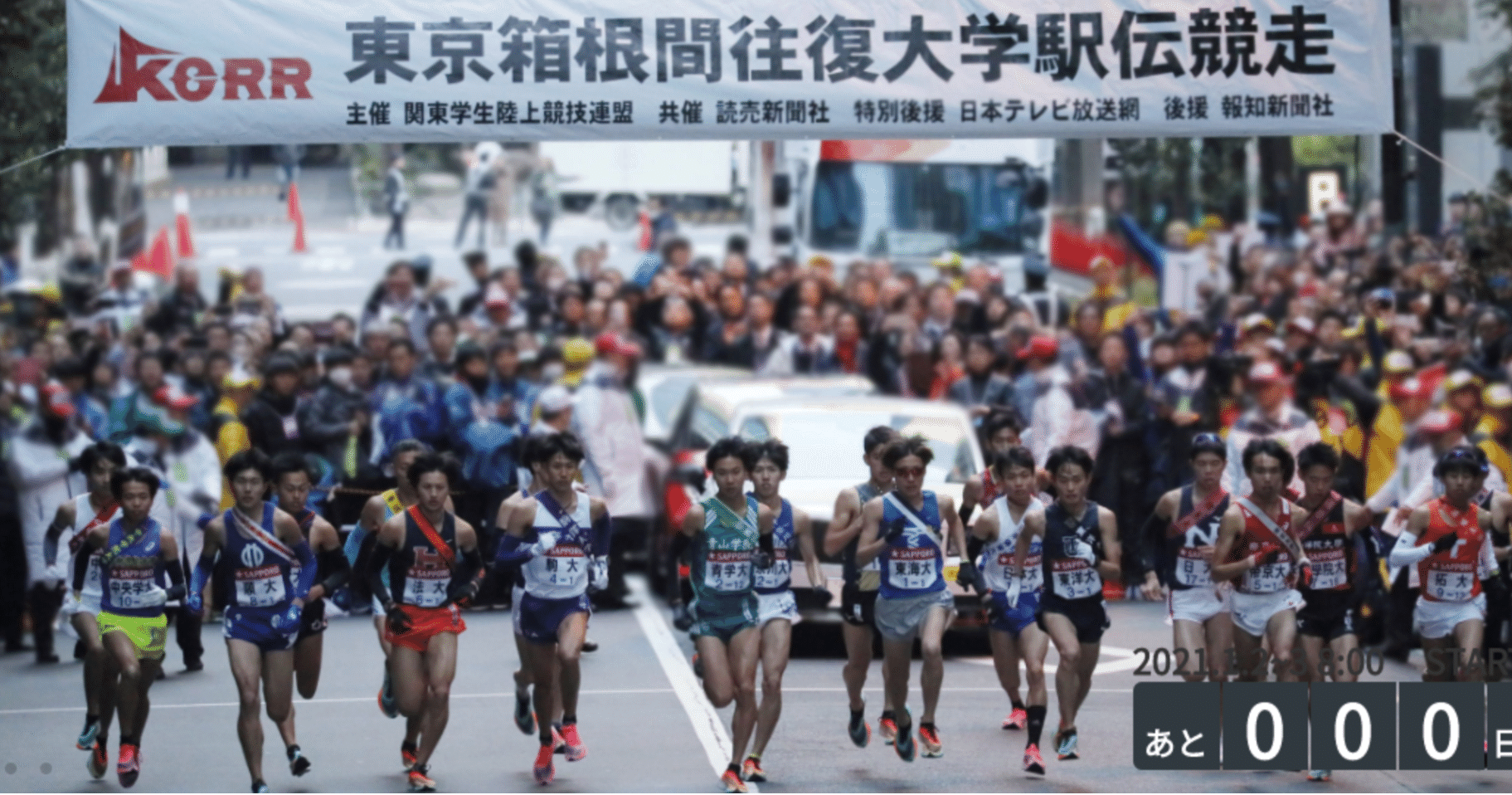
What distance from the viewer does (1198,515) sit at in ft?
40.6

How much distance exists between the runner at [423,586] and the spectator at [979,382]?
301 inches

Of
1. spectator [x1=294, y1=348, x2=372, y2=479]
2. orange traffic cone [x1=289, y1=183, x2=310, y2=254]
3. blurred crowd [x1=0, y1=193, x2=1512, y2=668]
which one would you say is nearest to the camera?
blurred crowd [x1=0, y1=193, x2=1512, y2=668]

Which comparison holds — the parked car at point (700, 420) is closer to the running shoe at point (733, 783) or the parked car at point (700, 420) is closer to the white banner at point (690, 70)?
the white banner at point (690, 70)

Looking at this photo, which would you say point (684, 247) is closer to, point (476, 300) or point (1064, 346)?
point (476, 300)

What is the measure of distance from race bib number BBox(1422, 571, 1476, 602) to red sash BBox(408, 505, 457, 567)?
4908 millimetres

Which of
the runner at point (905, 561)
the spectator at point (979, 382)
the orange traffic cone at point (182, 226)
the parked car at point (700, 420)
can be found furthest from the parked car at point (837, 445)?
the orange traffic cone at point (182, 226)

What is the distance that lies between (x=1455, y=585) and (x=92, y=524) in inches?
267

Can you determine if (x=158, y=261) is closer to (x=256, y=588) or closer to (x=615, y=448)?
(x=615, y=448)

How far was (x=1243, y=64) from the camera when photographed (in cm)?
1298

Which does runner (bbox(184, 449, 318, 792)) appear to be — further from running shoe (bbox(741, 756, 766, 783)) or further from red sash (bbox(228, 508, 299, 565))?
running shoe (bbox(741, 756, 766, 783))

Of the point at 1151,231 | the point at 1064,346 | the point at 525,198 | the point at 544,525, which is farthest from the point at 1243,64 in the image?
the point at 525,198

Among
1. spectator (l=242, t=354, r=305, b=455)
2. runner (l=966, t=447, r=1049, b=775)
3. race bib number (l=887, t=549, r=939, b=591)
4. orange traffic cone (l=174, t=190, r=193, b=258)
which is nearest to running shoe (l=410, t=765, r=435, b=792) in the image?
race bib number (l=887, t=549, r=939, b=591)

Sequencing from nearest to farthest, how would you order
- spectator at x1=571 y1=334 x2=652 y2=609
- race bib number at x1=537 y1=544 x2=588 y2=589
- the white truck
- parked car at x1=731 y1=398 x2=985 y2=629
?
race bib number at x1=537 y1=544 x2=588 y2=589 → parked car at x1=731 y1=398 x2=985 y2=629 → spectator at x1=571 y1=334 x2=652 y2=609 → the white truck

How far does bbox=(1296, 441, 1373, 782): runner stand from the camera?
40.1ft
